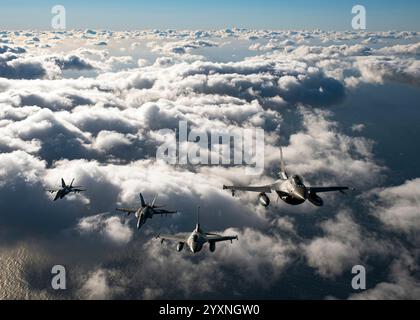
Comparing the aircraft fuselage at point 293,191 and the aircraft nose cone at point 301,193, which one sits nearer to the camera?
the aircraft nose cone at point 301,193

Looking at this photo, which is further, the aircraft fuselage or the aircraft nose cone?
the aircraft fuselage

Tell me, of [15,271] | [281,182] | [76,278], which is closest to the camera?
[281,182]

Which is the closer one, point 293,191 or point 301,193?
point 301,193

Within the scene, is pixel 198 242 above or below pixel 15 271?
above
